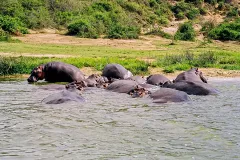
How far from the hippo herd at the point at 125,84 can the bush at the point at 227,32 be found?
20.0 metres

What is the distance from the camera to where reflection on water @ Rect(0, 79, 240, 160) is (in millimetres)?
7039

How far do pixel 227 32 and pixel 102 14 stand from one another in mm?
10000

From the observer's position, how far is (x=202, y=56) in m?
21.2

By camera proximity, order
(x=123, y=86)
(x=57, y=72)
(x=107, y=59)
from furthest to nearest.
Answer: (x=107, y=59) < (x=57, y=72) < (x=123, y=86)

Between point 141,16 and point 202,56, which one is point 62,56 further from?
point 141,16

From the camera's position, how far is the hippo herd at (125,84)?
11.7 metres

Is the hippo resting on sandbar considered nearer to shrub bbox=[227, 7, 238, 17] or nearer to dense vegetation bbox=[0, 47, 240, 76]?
dense vegetation bbox=[0, 47, 240, 76]

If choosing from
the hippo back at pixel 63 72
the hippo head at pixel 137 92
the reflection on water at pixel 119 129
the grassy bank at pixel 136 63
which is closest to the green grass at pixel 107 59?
the grassy bank at pixel 136 63

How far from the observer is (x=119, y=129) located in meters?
8.53

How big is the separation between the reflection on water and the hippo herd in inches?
13.9

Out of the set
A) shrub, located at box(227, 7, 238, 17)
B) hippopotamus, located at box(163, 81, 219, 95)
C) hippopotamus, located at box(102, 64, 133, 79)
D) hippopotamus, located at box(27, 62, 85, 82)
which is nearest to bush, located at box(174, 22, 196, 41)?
shrub, located at box(227, 7, 238, 17)

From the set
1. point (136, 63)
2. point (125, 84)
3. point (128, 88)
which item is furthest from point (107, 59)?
point (128, 88)

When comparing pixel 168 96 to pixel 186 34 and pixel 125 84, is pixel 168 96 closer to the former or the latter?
pixel 125 84

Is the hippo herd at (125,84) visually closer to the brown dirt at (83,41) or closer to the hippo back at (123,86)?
the hippo back at (123,86)
